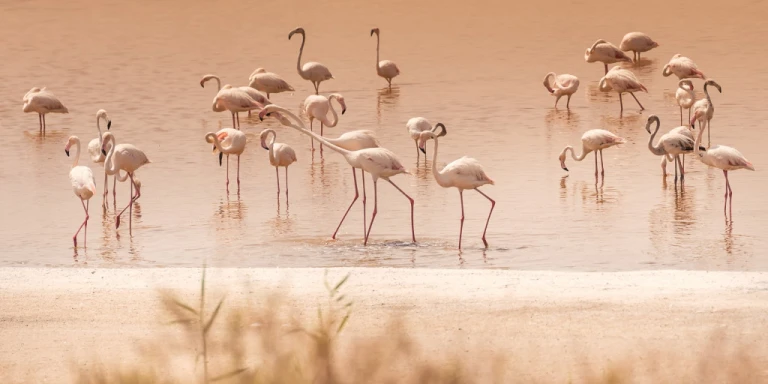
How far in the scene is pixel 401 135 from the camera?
16922 mm

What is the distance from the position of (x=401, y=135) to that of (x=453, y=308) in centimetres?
1011

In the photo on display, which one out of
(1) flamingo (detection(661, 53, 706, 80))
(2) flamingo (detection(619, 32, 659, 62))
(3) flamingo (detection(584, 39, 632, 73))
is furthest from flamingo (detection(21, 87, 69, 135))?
(2) flamingo (detection(619, 32, 659, 62))

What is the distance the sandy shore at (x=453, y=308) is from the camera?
238 inches

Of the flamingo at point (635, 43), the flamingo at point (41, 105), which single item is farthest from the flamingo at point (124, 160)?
the flamingo at point (635, 43)

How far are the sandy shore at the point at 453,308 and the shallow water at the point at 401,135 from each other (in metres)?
1.54

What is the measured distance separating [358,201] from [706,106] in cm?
446

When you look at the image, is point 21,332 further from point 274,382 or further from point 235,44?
point 235,44

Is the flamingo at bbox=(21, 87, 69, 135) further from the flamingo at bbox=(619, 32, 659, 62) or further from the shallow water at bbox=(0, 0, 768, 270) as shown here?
the flamingo at bbox=(619, 32, 659, 62)

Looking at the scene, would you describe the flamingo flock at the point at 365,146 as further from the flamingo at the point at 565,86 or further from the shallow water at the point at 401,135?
the shallow water at the point at 401,135

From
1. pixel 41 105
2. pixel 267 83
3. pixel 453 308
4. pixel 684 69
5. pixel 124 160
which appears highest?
pixel 684 69

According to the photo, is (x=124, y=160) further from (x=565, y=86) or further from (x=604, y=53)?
(x=604, y=53)

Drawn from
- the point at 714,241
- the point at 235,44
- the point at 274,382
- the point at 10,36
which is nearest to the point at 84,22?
the point at 10,36

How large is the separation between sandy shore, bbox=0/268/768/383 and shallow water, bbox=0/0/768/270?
5.06 feet

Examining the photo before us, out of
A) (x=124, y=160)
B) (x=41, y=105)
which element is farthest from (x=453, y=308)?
(x=41, y=105)
